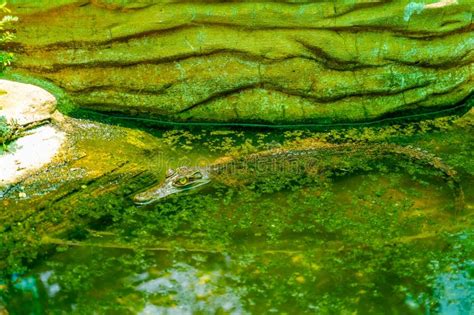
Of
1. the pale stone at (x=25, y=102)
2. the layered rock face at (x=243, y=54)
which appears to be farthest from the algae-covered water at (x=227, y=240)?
the layered rock face at (x=243, y=54)

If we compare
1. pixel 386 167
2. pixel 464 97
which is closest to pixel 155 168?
pixel 386 167

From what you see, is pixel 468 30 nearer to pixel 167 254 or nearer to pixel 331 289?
pixel 331 289

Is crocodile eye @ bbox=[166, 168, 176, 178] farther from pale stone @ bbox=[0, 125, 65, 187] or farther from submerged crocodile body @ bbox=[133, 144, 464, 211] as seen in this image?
pale stone @ bbox=[0, 125, 65, 187]

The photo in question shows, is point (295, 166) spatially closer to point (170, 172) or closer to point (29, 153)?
point (170, 172)

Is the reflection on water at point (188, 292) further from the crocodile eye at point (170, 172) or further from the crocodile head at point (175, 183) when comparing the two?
the crocodile eye at point (170, 172)

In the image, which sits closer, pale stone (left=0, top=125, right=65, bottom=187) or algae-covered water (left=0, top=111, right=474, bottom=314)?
algae-covered water (left=0, top=111, right=474, bottom=314)

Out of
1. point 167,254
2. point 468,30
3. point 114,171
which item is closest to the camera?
point 167,254

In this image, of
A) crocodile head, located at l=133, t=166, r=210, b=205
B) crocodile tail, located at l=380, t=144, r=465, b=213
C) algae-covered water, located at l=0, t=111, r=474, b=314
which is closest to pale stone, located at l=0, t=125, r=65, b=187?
algae-covered water, located at l=0, t=111, r=474, b=314
